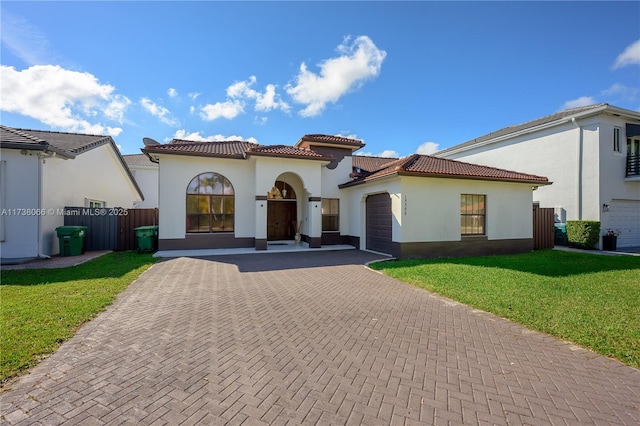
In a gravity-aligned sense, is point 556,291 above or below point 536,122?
below

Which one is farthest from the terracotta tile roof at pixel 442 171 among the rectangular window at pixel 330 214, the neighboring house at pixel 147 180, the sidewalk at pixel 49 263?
the neighboring house at pixel 147 180

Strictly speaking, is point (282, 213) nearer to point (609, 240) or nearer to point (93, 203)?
point (93, 203)

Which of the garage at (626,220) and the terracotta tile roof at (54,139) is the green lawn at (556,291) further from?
the terracotta tile roof at (54,139)

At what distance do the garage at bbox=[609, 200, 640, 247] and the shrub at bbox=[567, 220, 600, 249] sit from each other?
1803 mm

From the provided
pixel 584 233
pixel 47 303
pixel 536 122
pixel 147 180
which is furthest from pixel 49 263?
pixel 536 122

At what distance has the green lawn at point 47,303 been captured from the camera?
3.80 metres

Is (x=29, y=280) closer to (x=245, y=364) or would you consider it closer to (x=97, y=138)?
(x=245, y=364)

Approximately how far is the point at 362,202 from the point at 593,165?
12.5 m

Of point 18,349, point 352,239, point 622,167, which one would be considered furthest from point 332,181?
point 622,167

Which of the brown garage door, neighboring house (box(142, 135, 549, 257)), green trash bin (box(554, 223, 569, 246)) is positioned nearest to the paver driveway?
neighboring house (box(142, 135, 549, 257))

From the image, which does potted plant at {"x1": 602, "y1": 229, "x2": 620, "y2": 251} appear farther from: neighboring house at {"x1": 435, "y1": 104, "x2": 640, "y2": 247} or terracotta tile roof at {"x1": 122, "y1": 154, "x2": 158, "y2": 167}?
terracotta tile roof at {"x1": 122, "y1": 154, "x2": 158, "y2": 167}

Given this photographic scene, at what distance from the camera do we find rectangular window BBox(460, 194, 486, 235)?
42.5ft

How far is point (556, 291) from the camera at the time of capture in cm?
674

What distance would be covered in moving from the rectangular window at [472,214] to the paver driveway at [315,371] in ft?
26.5
